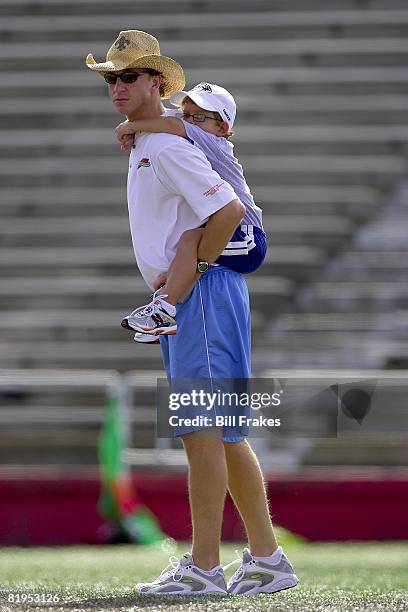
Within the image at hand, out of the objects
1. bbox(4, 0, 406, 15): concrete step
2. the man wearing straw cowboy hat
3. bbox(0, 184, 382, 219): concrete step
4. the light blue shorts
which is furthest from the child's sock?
bbox(4, 0, 406, 15): concrete step

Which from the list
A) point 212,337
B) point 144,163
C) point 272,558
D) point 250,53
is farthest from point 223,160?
point 250,53

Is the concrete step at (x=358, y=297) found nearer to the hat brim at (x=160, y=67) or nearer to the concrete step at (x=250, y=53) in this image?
the concrete step at (x=250, y=53)

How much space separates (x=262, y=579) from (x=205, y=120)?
954mm

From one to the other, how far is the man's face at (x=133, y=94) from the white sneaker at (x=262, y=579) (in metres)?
0.97

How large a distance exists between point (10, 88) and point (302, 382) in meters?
3.07

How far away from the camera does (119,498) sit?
20.6 ft

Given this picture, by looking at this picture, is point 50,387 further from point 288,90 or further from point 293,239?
point 288,90

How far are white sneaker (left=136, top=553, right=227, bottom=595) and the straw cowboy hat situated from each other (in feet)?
3.32

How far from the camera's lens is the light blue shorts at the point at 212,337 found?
2.89 meters

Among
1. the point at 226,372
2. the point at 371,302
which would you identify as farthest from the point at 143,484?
the point at 226,372

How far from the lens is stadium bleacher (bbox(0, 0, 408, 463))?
7914 mm

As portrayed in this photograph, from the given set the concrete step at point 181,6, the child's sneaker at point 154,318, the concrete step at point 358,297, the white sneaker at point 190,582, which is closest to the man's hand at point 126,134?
the child's sneaker at point 154,318

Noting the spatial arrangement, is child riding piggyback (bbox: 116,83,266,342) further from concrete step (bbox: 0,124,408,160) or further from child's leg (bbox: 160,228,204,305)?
concrete step (bbox: 0,124,408,160)

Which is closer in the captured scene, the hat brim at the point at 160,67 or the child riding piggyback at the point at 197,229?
the child riding piggyback at the point at 197,229
